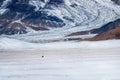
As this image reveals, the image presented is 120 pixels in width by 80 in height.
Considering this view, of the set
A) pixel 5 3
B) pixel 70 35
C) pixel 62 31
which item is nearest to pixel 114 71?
pixel 70 35

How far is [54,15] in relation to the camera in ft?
155

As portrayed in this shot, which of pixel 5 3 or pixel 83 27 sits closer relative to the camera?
pixel 83 27

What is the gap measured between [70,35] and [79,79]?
2515 centimetres

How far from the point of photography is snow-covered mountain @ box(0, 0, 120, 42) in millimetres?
41156

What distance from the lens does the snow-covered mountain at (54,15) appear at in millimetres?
41156

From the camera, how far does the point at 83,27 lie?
41312mm

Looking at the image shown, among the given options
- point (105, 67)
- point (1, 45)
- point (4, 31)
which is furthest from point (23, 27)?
point (105, 67)

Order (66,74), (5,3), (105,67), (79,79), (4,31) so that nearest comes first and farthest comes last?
(79,79) → (66,74) → (105,67) → (4,31) → (5,3)

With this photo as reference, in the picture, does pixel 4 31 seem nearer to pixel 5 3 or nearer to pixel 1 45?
pixel 5 3

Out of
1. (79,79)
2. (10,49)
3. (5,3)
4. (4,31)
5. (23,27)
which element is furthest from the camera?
(5,3)

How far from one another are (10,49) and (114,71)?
1579cm

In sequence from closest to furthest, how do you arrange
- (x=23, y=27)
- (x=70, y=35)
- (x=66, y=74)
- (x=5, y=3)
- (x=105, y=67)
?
(x=66, y=74)
(x=105, y=67)
(x=70, y=35)
(x=23, y=27)
(x=5, y=3)

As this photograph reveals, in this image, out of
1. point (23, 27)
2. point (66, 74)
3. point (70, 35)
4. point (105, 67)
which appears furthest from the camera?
point (23, 27)

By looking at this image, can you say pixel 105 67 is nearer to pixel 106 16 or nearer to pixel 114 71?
pixel 114 71
